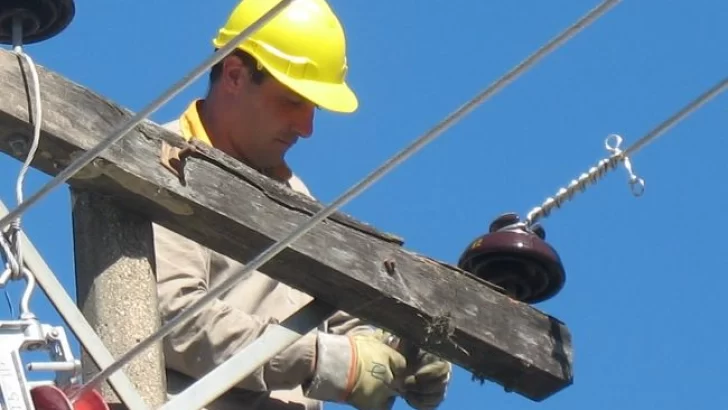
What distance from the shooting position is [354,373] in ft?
22.9

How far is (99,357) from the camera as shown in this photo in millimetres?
6074

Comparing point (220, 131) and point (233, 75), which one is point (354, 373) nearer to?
point (220, 131)

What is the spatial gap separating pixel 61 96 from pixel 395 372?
1255 millimetres

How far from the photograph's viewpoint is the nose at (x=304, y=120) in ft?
25.3

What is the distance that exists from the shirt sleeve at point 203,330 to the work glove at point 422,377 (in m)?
0.28

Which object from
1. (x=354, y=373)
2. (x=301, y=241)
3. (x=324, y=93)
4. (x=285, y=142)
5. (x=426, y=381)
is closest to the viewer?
(x=301, y=241)

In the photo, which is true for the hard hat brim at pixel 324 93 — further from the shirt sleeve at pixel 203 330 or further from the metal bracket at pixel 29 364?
the metal bracket at pixel 29 364

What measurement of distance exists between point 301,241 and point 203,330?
1.21 feet

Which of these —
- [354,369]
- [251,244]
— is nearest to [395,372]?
[354,369]

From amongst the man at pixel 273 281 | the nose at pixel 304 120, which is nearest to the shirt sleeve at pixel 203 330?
the man at pixel 273 281

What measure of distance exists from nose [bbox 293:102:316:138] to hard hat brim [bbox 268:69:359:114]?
0.03 meters

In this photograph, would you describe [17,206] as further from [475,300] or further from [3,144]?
[475,300]

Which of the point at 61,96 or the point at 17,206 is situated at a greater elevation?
the point at 61,96

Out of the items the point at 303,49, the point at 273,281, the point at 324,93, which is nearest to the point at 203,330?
the point at 273,281
